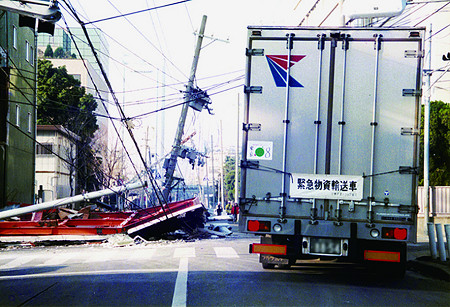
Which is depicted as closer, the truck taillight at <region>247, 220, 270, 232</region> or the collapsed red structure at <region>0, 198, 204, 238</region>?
the truck taillight at <region>247, 220, 270, 232</region>

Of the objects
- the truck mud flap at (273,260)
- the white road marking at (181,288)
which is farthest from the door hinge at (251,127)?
the white road marking at (181,288)

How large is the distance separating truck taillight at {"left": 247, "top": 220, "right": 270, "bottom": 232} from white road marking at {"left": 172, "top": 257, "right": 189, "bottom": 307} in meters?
1.42

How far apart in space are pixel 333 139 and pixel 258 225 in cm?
186

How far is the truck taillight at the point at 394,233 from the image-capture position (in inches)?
358

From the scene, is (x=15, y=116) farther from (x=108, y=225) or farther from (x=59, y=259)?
(x=59, y=259)

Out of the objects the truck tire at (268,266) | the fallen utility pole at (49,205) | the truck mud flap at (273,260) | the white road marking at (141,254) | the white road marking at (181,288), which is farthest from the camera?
the fallen utility pole at (49,205)

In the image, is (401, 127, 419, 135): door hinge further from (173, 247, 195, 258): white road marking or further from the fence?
the fence

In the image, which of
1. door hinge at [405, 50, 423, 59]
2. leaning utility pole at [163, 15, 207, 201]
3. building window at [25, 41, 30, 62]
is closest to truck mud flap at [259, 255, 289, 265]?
door hinge at [405, 50, 423, 59]

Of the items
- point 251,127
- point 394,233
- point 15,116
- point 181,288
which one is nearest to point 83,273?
point 181,288

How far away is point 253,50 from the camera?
31.3 ft

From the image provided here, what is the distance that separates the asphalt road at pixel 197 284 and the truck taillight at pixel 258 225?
2.96 feet

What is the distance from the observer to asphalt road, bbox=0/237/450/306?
319 inches

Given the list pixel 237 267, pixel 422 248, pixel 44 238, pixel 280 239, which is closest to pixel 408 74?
pixel 280 239

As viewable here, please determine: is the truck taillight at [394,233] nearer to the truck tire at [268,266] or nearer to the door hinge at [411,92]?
the door hinge at [411,92]
